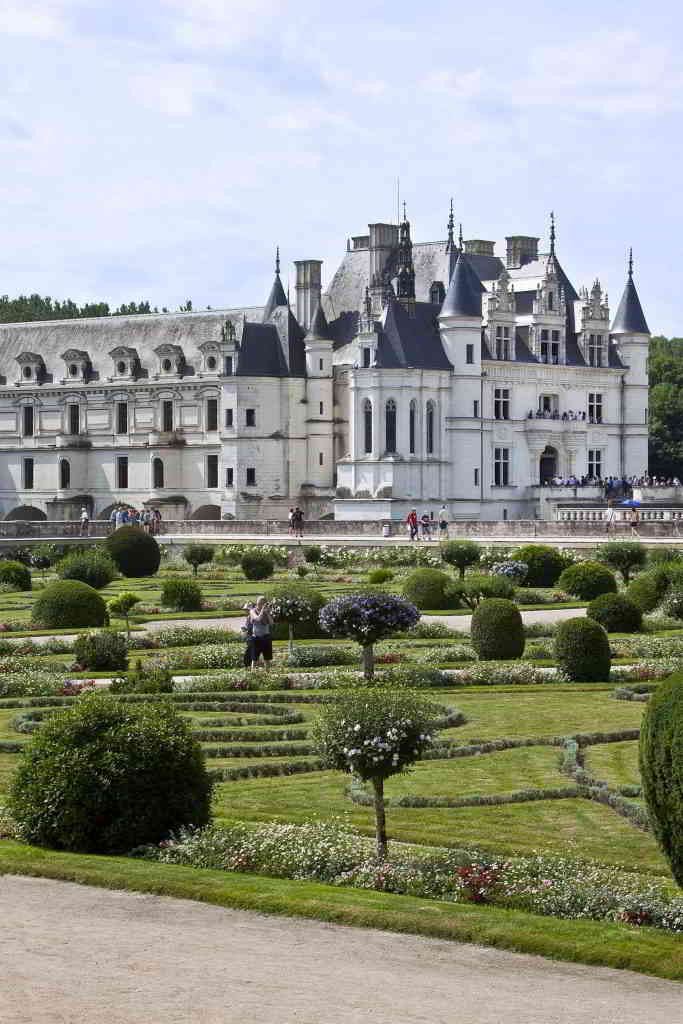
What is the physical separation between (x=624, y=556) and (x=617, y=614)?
11.8m

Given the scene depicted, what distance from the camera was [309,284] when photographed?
275ft

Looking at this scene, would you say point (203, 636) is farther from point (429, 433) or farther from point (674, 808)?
point (429, 433)

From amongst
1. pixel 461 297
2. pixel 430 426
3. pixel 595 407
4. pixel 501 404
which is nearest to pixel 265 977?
pixel 430 426

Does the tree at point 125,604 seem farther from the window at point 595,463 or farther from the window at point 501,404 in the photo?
the window at point 595,463

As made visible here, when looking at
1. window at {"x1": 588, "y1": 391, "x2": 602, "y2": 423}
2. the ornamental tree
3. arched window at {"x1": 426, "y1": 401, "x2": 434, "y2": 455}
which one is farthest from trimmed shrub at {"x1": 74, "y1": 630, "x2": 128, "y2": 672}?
window at {"x1": 588, "y1": 391, "x2": 602, "y2": 423}

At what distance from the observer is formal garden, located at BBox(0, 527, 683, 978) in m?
12.6

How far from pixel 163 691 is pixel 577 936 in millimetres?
13494

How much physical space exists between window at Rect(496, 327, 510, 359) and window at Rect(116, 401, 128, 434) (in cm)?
1856

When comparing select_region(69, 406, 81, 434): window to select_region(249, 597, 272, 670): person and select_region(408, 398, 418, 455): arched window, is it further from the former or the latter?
select_region(249, 597, 272, 670): person

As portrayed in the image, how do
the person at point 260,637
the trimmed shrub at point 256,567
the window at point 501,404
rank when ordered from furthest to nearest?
the window at point 501,404
the trimmed shrub at point 256,567
the person at point 260,637

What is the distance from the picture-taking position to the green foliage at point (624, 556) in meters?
44.6

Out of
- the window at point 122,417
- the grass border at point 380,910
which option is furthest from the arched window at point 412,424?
the grass border at point 380,910

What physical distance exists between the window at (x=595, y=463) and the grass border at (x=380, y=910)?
70.1 metres

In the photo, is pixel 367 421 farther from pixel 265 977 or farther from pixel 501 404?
pixel 265 977
